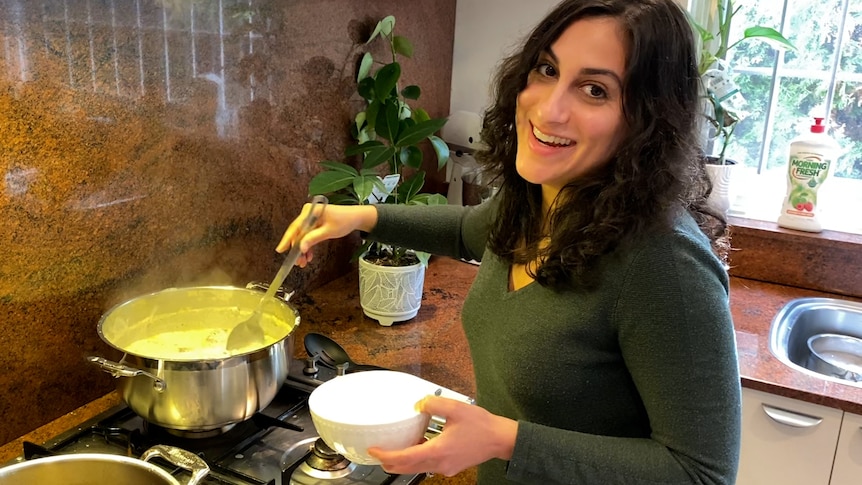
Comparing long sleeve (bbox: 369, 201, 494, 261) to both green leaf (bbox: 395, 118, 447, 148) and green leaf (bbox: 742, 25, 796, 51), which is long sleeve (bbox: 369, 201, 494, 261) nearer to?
green leaf (bbox: 395, 118, 447, 148)

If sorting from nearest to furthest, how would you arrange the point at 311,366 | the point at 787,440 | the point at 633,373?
the point at 633,373
the point at 311,366
the point at 787,440

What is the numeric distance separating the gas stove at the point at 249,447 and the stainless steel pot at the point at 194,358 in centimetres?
5

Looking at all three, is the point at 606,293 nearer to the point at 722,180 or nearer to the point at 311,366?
the point at 311,366

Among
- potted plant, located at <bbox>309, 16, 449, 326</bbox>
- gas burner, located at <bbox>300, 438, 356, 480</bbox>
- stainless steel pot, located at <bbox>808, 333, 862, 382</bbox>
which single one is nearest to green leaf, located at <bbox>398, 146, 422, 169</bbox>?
potted plant, located at <bbox>309, 16, 449, 326</bbox>

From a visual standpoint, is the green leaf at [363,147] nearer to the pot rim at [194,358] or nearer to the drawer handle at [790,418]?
the pot rim at [194,358]

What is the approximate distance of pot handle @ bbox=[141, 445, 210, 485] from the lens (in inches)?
35.8

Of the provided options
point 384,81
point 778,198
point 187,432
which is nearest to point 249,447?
point 187,432

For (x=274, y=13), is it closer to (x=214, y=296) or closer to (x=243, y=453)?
(x=214, y=296)

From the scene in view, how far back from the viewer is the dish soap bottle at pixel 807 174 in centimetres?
177

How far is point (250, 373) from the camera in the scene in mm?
1004

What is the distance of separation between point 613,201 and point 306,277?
3.41 ft

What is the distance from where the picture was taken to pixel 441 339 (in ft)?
4.94

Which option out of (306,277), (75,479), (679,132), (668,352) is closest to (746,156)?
(306,277)

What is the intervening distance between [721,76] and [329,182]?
1055mm
